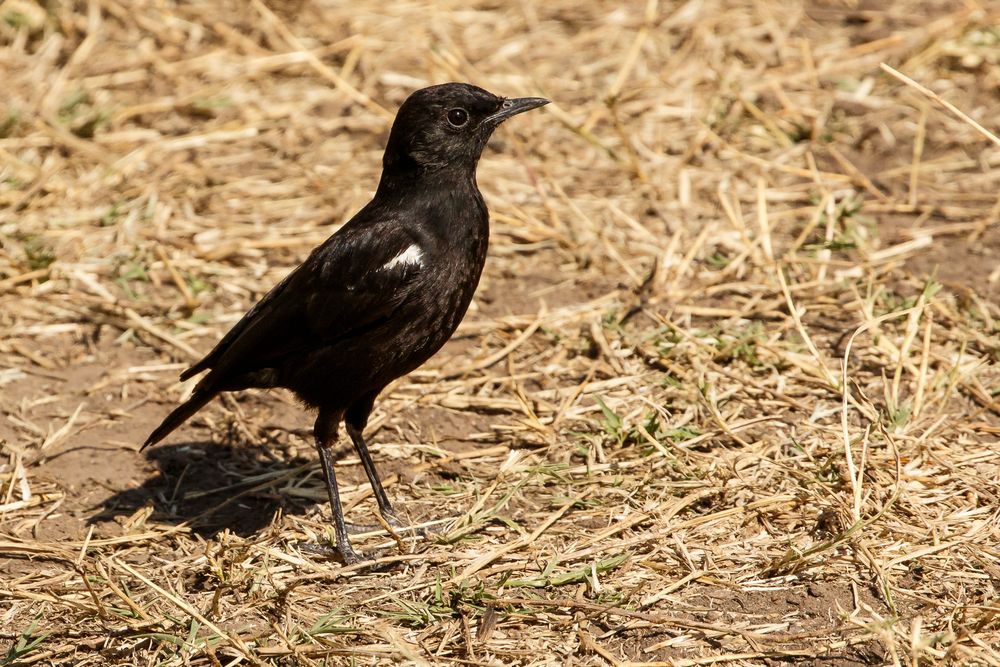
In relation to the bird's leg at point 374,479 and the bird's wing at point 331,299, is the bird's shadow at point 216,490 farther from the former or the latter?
the bird's wing at point 331,299

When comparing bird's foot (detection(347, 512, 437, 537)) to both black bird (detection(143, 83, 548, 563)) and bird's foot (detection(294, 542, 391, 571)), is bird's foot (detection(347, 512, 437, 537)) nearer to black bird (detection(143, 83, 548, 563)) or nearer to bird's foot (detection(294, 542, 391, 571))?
black bird (detection(143, 83, 548, 563))

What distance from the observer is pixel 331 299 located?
16.0 feet

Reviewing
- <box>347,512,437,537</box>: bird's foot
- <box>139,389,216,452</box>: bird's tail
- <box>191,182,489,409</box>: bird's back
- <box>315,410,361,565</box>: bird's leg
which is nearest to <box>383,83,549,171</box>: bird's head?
<box>191,182,489,409</box>: bird's back

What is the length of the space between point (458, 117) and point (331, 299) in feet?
3.12

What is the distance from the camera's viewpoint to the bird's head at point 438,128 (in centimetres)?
502

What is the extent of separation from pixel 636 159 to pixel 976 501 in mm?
3419

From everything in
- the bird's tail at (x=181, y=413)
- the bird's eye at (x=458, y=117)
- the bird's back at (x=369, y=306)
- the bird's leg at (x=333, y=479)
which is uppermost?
the bird's eye at (x=458, y=117)

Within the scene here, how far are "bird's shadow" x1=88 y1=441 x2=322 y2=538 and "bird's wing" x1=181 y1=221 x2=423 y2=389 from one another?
605 mm

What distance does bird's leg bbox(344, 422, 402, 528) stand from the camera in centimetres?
515

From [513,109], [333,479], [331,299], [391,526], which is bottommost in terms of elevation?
[391,526]

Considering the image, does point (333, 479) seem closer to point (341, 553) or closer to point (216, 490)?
point (341, 553)

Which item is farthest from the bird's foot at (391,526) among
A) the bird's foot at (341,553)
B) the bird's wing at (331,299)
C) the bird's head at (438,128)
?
the bird's head at (438,128)

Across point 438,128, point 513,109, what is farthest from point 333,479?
point 513,109

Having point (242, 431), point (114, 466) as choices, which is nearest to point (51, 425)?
point (114, 466)
